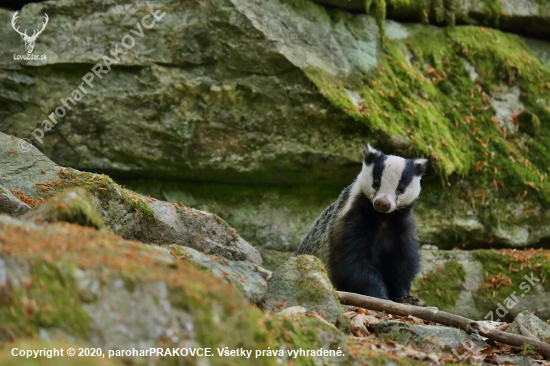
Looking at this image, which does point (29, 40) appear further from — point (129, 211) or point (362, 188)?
point (362, 188)

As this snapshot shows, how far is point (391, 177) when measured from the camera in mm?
Result: 6172

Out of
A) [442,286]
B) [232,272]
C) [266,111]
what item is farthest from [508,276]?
[232,272]

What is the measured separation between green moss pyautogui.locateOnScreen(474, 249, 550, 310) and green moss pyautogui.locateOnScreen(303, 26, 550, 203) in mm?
896

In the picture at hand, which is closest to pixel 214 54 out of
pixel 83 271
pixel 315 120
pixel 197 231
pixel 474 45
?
pixel 315 120

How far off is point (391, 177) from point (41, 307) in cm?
422

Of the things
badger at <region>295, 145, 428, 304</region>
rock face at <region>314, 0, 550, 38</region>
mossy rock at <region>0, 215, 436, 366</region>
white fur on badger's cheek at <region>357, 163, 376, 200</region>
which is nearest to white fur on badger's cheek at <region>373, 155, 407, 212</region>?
badger at <region>295, 145, 428, 304</region>

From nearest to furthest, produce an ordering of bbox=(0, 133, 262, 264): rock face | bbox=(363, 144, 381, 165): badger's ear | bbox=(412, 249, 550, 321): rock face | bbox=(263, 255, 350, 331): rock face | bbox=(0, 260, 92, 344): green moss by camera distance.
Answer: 1. bbox=(0, 260, 92, 344): green moss
2. bbox=(263, 255, 350, 331): rock face
3. bbox=(0, 133, 262, 264): rock face
4. bbox=(363, 144, 381, 165): badger's ear
5. bbox=(412, 249, 550, 321): rock face

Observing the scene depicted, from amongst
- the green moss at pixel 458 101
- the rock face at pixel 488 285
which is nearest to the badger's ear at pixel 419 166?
the green moss at pixel 458 101

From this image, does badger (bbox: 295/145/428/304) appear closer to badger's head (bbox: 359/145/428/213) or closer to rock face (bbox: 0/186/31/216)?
badger's head (bbox: 359/145/428/213)

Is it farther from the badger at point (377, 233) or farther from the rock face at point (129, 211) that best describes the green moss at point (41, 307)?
the badger at point (377, 233)

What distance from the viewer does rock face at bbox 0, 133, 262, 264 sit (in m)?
5.21

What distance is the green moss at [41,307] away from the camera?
252cm

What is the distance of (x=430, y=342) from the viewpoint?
4066 mm

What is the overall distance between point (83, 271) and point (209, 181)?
532 centimetres
